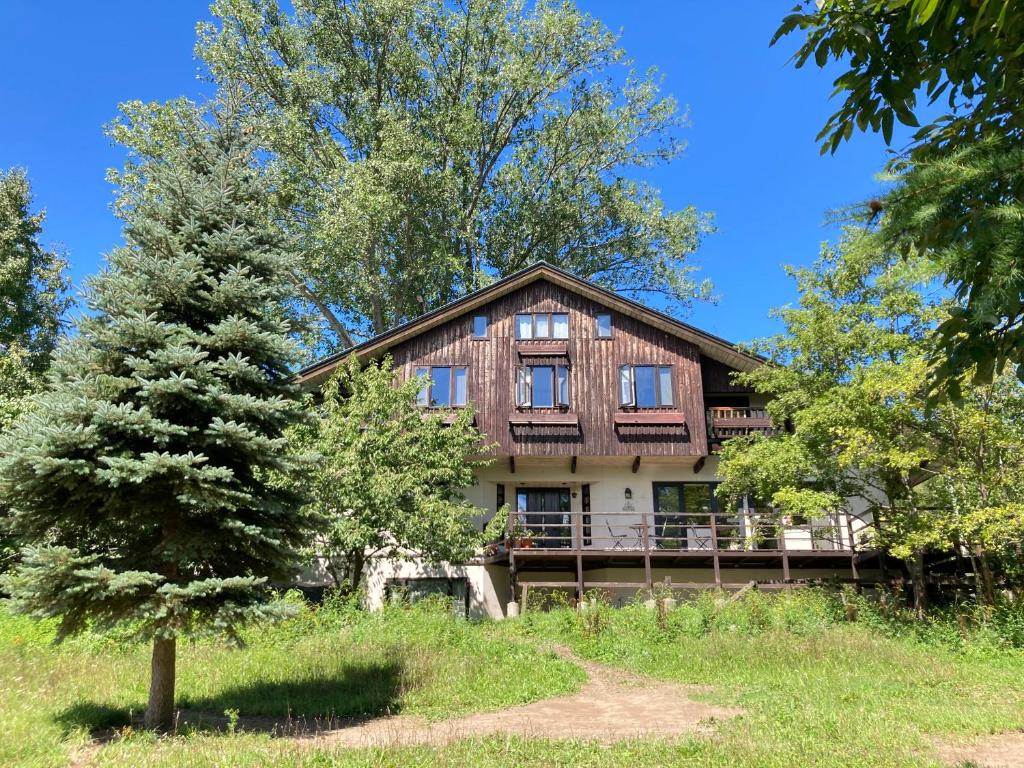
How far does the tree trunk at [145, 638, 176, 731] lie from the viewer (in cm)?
922

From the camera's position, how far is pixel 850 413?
1550 cm

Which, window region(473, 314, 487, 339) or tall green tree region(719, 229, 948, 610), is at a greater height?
window region(473, 314, 487, 339)

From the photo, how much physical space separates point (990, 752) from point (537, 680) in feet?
23.2

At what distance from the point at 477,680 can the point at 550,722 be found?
8.32 feet

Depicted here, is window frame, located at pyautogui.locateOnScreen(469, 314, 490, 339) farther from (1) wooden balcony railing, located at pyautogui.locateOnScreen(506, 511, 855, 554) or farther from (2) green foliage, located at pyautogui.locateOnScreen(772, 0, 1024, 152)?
(2) green foliage, located at pyautogui.locateOnScreen(772, 0, 1024, 152)

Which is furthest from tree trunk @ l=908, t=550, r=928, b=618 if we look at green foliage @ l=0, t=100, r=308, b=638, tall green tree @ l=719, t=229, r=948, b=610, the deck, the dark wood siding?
green foliage @ l=0, t=100, r=308, b=638

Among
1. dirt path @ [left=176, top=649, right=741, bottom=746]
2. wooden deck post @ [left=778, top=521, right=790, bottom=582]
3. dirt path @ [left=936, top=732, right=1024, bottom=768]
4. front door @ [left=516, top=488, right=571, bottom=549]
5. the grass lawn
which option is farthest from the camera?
front door @ [left=516, top=488, right=571, bottom=549]

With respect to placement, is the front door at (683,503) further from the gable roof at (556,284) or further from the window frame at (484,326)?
the window frame at (484,326)

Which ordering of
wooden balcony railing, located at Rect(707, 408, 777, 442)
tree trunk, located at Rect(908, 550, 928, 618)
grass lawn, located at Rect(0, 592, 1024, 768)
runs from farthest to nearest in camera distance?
wooden balcony railing, located at Rect(707, 408, 777, 442), tree trunk, located at Rect(908, 550, 928, 618), grass lawn, located at Rect(0, 592, 1024, 768)

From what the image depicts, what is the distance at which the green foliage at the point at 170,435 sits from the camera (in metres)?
8.67

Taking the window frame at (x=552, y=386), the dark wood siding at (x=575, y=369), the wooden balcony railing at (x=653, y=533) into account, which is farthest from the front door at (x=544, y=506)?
the window frame at (x=552, y=386)

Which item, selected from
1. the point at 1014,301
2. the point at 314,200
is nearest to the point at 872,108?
the point at 1014,301

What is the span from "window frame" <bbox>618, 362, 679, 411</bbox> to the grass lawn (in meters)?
7.24

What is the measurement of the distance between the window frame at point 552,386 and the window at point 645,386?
1801 mm
